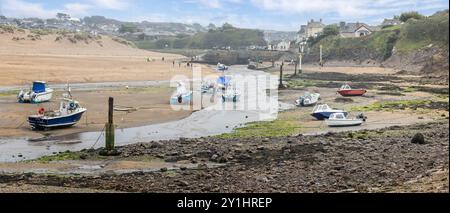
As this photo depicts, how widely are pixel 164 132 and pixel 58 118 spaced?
604 cm

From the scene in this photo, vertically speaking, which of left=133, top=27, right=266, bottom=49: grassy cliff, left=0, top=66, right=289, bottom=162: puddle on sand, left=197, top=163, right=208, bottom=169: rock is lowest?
left=0, top=66, right=289, bottom=162: puddle on sand

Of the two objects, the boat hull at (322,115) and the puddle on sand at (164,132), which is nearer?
the puddle on sand at (164,132)

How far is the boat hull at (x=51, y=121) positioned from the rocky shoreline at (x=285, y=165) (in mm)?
7382

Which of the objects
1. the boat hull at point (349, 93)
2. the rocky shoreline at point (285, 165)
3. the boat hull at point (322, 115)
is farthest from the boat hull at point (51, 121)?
the boat hull at point (349, 93)

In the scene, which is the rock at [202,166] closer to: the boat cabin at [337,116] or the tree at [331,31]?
the boat cabin at [337,116]

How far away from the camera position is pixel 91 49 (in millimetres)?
110062

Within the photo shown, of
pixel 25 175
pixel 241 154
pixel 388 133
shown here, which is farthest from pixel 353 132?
pixel 25 175

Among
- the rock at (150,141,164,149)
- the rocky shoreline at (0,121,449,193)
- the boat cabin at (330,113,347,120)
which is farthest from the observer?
the boat cabin at (330,113,347,120)

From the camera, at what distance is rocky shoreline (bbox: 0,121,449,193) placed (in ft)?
48.9

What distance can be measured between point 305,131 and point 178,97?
57.7 feet

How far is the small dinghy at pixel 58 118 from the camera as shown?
2933 cm

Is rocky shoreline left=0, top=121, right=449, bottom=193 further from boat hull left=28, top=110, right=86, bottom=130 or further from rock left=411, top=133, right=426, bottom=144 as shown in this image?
boat hull left=28, top=110, right=86, bottom=130

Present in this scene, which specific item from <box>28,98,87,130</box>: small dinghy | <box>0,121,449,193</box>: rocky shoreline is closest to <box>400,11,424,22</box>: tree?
<box>0,121,449,193</box>: rocky shoreline
